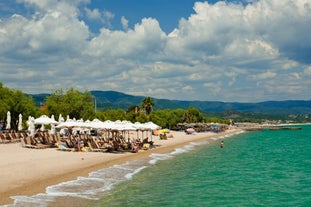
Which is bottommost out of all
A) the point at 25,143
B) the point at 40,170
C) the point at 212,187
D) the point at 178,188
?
the point at 212,187

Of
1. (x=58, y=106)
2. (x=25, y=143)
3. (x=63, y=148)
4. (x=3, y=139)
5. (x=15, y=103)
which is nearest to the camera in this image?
(x=63, y=148)

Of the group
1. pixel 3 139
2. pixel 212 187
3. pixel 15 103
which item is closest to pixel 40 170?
pixel 212 187

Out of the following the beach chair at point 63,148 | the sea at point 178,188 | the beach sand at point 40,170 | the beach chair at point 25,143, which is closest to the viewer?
the sea at point 178,188

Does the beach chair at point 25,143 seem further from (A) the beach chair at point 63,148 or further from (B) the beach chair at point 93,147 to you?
(B) the beach chair at point 93,147

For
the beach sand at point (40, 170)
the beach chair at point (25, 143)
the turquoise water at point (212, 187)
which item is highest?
the beach chair at point (25, 143)

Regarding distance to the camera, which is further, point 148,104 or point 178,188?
point 148,104

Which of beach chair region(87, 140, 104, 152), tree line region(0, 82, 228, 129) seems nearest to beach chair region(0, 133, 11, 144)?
beach chair region(87, 140, 104, 152)

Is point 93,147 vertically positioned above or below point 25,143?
below

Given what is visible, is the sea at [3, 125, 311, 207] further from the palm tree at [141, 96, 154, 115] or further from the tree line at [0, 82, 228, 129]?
the palm tree at [141, 96, 154, 115]

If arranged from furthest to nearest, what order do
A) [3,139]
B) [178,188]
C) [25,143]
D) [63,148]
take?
[3,139]
[25,143]
[63,148]
[178,188]

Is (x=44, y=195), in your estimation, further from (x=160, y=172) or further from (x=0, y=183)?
(x=160, y=172)

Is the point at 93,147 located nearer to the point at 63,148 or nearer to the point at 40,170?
the point at 63,148

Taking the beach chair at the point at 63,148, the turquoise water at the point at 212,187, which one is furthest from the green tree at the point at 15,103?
the turquoise water at the point at 212,187

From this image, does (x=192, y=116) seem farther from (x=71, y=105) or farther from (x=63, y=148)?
(x=63, y=148)
